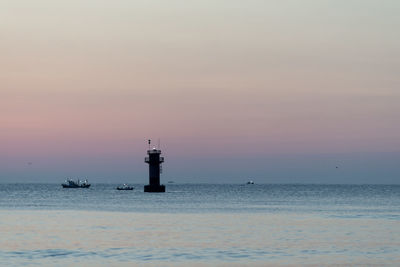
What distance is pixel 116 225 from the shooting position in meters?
90.9

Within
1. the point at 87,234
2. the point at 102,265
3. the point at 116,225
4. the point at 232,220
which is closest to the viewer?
the point at 102,265

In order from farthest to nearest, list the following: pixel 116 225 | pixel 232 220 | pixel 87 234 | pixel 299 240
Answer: pixel 232 220
pixel 116 225
pixel 87 234
pixel 299 240

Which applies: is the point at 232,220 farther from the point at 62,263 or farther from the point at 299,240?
the point at 62,263

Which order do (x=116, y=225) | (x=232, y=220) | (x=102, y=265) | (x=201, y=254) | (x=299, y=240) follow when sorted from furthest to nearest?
1. (x=232, y=220)
2. (x=116, y=225)
3. (x=299, y=240)
4. (x=201, y=254)
5. (x=102, y=265)

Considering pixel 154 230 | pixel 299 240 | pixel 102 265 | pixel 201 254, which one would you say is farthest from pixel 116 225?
pixel 102 265

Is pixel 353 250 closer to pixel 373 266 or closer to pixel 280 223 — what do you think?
pixel 373 266

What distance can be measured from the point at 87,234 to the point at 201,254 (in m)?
20.2

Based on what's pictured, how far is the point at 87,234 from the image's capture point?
77.3 meters

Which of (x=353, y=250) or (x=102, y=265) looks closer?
(x=102, y=265)

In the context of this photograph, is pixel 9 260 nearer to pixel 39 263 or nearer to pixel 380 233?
pixel 39 263

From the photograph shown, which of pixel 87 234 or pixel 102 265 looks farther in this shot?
pixel 87 234

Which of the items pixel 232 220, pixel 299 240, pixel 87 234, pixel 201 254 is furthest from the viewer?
pixel 232 220

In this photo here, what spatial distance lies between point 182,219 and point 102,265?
5038 centimetres

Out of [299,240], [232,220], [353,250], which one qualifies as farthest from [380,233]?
[232,220]
